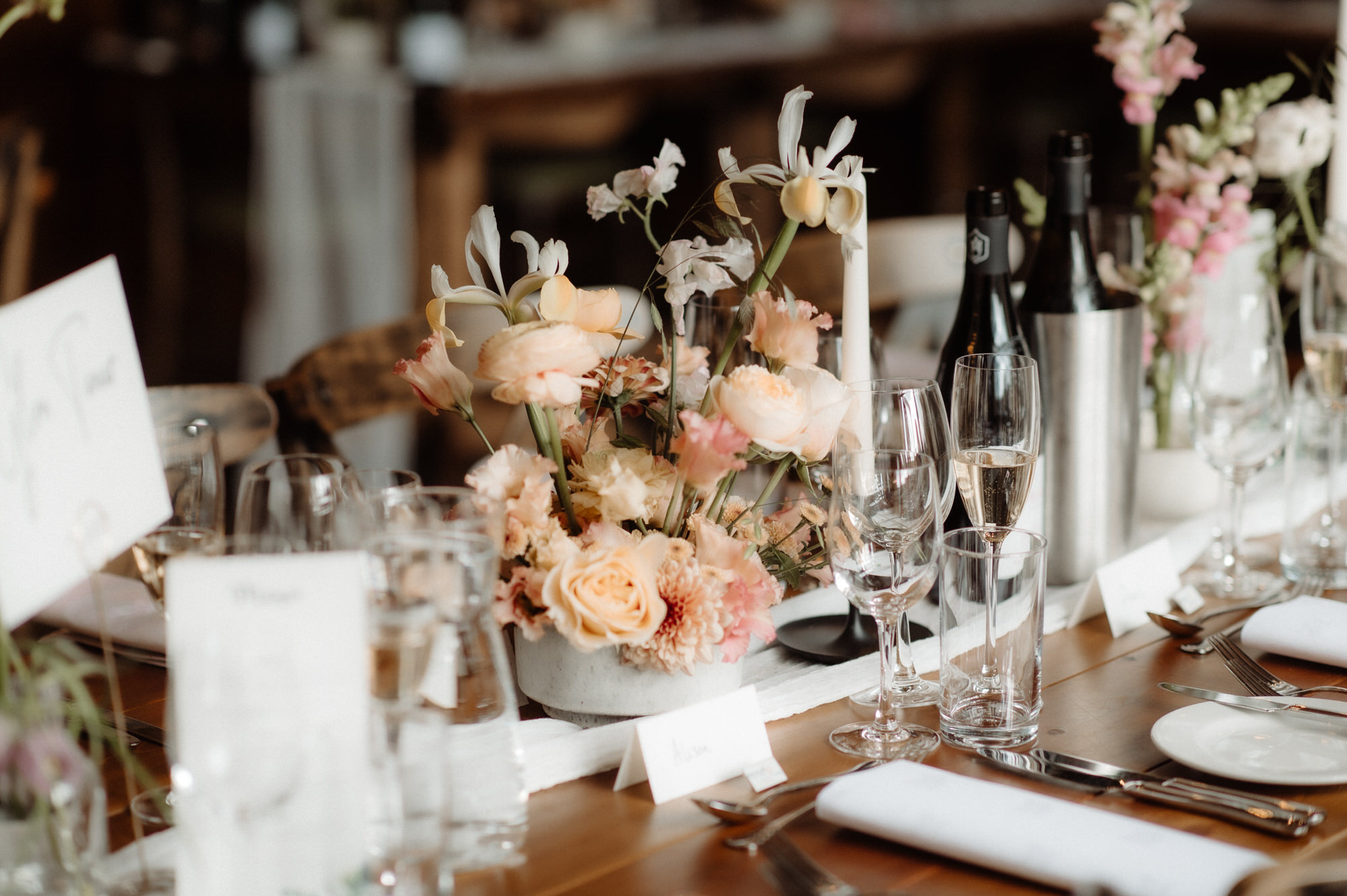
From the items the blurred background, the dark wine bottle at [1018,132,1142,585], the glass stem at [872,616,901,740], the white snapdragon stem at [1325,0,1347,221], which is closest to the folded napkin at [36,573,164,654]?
the glass stem at [872,616,901,740]

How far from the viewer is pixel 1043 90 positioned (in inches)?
181

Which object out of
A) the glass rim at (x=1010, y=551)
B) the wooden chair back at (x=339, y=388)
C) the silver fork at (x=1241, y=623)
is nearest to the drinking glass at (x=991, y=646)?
the glass rim at (x=1010, y=551)

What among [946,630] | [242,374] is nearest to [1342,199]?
[946,630]

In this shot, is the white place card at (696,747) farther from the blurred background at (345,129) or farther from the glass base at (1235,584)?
the blurred background at (345,129)

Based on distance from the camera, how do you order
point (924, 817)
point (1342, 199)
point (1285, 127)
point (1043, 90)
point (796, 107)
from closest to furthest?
point (924, 817)
point (796, 107)
point (1285, 127)
point (1342, 199)
point (1043, 90)

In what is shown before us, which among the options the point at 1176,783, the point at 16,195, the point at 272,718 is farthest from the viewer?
the point at 16,195

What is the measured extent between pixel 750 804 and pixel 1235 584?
0.64 metres

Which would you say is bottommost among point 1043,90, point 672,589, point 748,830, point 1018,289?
point 748,830

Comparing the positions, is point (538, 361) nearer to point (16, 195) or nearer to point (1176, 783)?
point (1176, 783)

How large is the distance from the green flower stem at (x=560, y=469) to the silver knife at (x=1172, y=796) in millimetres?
297

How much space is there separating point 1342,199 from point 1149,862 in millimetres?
1196

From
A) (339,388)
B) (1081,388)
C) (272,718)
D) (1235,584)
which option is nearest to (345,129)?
(339,388)

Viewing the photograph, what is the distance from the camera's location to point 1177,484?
4.53ft

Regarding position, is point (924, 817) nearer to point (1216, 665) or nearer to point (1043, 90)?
point (1216, 665)
